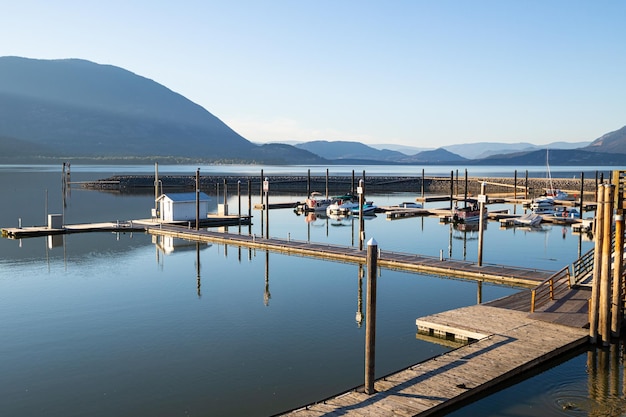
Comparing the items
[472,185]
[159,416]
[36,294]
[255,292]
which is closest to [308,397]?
[159,416]

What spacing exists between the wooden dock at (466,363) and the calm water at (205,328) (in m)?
0.71

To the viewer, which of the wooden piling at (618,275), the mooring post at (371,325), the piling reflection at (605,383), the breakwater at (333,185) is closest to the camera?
the mooring post at (371,325)

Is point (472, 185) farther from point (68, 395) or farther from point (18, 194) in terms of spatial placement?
point (68, 395)

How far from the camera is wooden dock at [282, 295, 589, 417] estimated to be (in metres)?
15.4

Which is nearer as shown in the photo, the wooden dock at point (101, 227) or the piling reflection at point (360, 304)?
the piling reflection at point (360, 304)

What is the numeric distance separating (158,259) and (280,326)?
735 inches

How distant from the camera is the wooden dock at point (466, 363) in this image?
15414 mm

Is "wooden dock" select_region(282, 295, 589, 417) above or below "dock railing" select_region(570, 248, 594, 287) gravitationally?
below

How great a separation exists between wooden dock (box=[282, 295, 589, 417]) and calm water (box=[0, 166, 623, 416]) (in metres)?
0.71

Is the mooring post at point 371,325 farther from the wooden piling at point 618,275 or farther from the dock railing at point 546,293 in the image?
the dock railing at point 546,293

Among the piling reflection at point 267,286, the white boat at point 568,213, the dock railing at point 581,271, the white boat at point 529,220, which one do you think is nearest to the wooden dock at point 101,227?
the piling reflection at point 267,286

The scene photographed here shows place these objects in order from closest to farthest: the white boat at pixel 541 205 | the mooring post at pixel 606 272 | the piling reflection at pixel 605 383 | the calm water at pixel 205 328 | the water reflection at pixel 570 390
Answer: the water reflection at pixel 570 390 → the piling reflection at pixel 605 383 → the calm water at pixel 205 328 → the mooring post at pixel 606 272 → the white boat at pixel 541 205

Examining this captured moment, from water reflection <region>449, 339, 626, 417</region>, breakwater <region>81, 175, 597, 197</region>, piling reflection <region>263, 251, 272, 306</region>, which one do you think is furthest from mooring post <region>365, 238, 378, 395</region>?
breakwater <region>81, 175, 597, 197</region>

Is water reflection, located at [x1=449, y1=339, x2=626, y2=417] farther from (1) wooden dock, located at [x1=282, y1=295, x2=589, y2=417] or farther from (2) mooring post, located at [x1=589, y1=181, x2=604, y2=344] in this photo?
(2) mooring post, located at [x1=589, y1=181, x2=604, y2=344]
